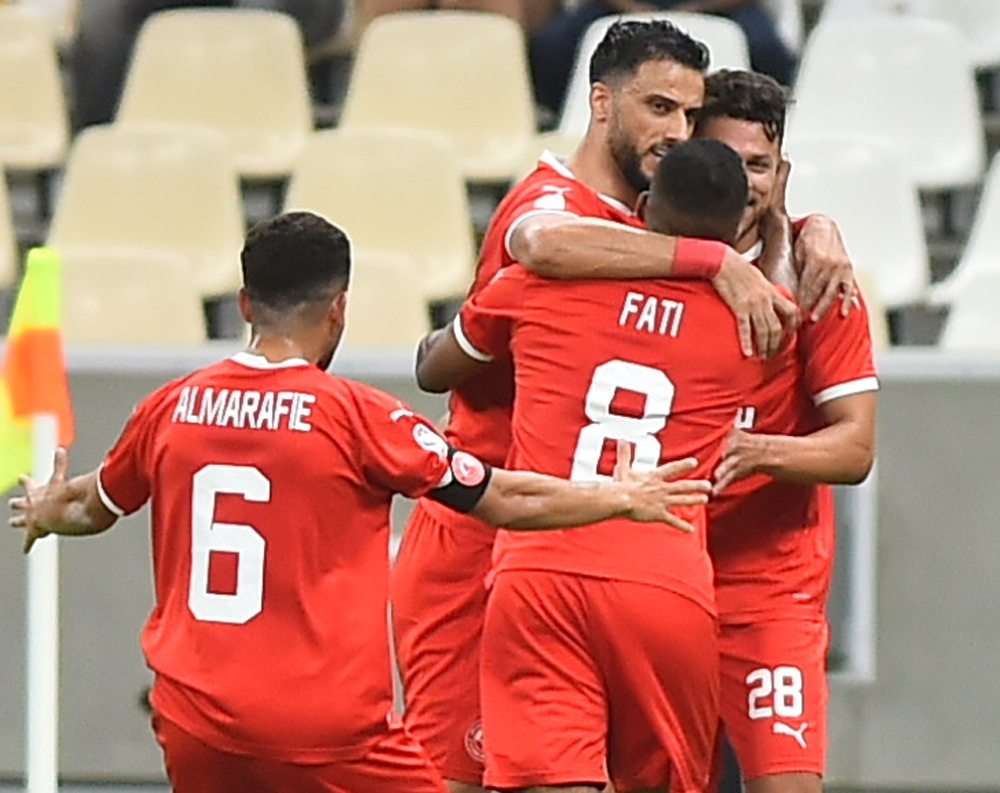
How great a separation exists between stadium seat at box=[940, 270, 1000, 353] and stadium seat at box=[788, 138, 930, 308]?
0.45 meters

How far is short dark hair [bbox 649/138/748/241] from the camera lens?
4766mm

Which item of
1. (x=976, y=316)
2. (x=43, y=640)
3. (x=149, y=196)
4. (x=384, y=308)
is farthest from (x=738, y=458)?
(x=149, y=196)

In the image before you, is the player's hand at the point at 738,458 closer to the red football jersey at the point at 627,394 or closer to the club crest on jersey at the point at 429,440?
the red football jersey at the point at 627,394

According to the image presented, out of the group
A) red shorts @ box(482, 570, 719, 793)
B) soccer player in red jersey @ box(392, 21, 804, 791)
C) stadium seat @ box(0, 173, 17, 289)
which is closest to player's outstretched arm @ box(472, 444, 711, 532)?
red shorts @ box(482, 570, 719, 793)

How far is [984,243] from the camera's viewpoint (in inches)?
339

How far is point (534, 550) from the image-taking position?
495 cm

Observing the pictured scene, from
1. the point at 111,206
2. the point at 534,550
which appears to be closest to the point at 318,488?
the point at 534,550

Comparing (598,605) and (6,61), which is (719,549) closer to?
(598,605)

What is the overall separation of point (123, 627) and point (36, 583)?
2.08 meters

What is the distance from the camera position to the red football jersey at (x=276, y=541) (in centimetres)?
460

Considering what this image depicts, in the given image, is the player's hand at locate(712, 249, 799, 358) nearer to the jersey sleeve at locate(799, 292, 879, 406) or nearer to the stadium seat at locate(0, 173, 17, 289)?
the jersey sleeve at locate(799, 292, 879, 406)

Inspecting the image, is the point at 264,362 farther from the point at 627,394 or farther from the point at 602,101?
the point at 602,101

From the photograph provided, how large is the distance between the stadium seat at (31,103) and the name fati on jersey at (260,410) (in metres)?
4.94

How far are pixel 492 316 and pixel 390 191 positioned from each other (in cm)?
367
